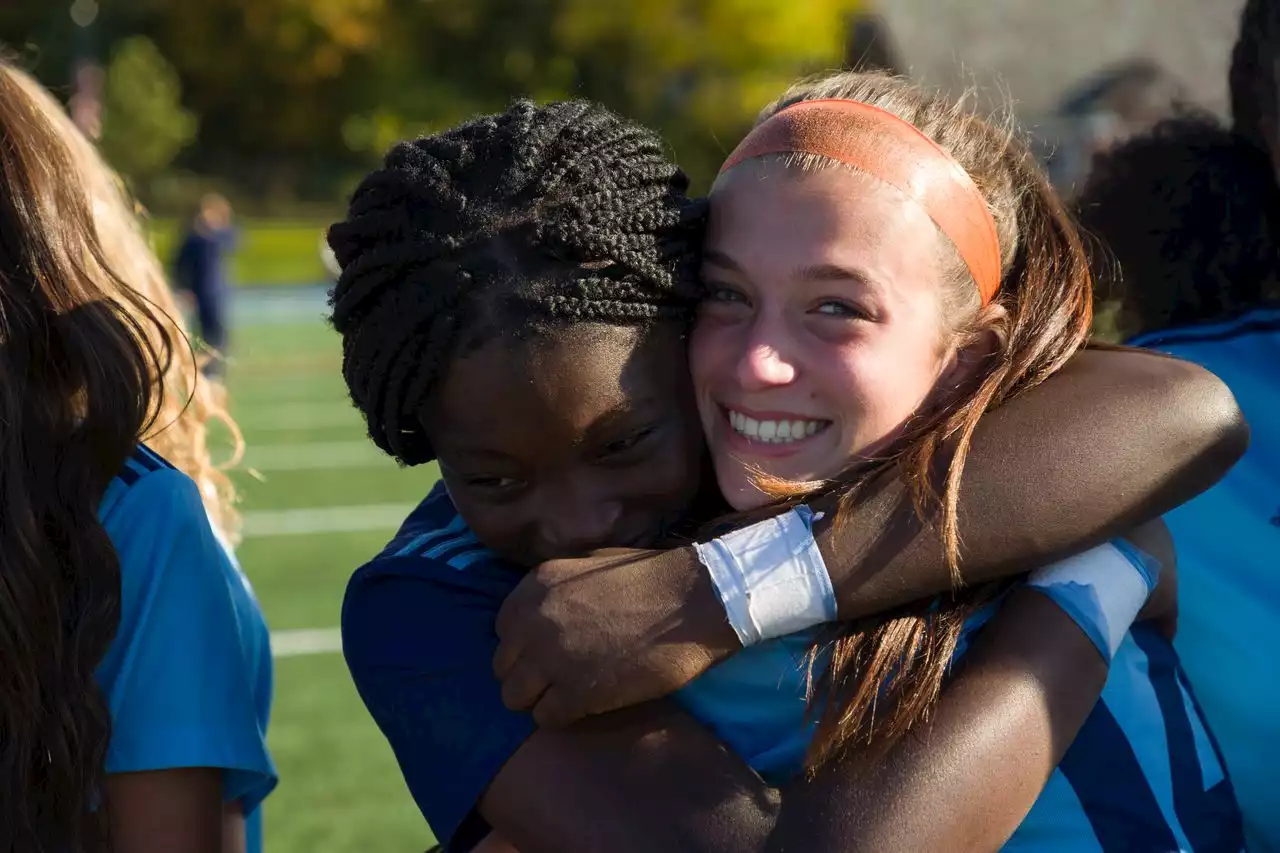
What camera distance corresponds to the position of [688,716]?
1759 millimetres

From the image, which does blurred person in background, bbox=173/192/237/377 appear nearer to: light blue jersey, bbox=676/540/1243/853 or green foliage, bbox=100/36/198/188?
light blue jersey, bbox=676/540/1243/853

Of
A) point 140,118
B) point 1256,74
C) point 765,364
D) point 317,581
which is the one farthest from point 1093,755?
point 140,118

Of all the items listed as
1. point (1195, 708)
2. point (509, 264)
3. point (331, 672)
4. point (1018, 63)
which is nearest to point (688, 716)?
point (509, 264)

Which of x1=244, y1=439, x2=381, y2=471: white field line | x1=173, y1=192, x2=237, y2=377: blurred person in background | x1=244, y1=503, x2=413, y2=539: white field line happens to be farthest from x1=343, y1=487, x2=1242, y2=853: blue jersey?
x1=173, y1=192, x2=237, y2=377: blurred person in background

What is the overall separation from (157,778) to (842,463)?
3.46 feet

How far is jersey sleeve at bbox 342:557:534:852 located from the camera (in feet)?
5.73

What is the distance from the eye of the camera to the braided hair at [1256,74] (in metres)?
2.57

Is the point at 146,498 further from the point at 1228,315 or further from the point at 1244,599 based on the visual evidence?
the point at 1228,315

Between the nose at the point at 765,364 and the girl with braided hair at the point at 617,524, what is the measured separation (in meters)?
0.12

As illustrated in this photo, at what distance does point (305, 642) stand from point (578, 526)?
5.45 metres

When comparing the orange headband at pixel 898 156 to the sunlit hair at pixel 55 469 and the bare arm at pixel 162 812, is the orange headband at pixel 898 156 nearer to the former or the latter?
the sunlit hair at pixel 55 469

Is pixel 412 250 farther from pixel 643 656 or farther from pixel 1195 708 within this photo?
pixel 1195 708

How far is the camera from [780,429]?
189cm

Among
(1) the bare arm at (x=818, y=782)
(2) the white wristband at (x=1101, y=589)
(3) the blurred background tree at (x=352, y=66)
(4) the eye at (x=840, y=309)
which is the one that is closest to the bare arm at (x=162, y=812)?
(1) the bare arm at (x=818, y=782)
